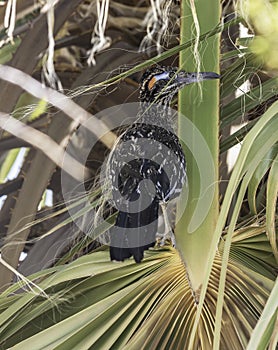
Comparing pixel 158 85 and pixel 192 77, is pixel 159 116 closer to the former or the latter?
pixel 158 85

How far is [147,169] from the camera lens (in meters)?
1.11

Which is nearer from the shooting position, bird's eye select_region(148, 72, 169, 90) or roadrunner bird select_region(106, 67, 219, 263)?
roadrunner bird select_region(106, 67, 219, 263)

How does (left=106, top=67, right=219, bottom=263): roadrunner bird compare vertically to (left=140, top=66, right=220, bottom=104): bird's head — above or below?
below

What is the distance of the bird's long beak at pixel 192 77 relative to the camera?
898 millimetres

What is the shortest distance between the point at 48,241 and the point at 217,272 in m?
0.69

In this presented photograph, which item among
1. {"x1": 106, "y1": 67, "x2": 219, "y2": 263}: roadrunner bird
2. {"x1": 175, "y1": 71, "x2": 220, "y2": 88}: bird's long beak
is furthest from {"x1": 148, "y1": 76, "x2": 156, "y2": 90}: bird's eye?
{"x1": 175, "y1": 71, "x2": 220, "y2": 88}: bird's long beak

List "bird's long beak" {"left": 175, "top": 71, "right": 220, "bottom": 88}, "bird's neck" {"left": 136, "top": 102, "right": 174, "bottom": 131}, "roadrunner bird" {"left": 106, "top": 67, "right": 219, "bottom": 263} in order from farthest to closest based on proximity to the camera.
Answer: "bird's neck" {"left": 136, "top": 102, "right": 174, "bottom": 131}
"roadrunner bird" {"left": 106, "top": 67, "right": 219, "bottom": 263}
"bird's long beak" {"left": 175, "top": 71, "right": 220, "bottom": 88}

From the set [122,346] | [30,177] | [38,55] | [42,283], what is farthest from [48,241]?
[122,346]

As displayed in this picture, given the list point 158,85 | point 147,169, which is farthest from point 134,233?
point 158,85

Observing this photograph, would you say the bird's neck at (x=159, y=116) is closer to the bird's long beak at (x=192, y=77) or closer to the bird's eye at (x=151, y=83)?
the bird's eye at (x=151, y=83)

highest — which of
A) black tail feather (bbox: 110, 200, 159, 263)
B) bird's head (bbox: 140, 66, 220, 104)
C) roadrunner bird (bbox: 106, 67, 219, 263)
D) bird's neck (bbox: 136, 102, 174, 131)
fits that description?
bird's head (bbox: 140, 66, 220, 104)

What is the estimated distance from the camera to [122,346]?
803 mm

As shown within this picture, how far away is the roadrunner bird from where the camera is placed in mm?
999

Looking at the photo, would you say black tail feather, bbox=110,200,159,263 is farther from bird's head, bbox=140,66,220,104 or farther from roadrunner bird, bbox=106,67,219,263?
bird's head, bbox=140,66,220,104
